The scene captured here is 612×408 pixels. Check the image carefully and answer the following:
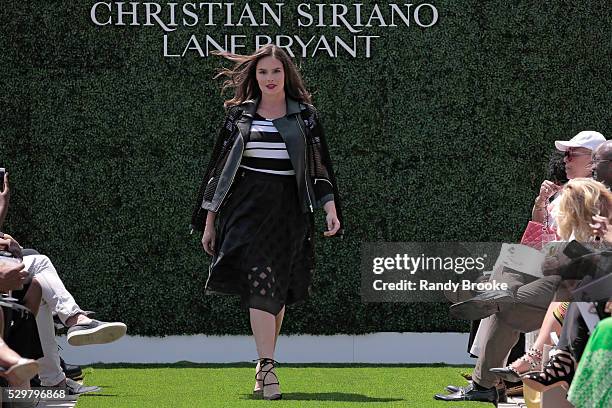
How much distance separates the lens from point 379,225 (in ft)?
28.1

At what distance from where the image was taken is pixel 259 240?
670cm

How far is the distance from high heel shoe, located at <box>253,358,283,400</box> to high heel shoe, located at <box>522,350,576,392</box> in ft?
6.53

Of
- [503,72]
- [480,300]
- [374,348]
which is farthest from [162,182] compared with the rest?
[480,300]

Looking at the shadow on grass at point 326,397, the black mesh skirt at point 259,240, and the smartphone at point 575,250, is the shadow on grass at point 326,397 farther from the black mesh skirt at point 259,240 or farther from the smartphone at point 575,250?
the smartphone at point 575,250

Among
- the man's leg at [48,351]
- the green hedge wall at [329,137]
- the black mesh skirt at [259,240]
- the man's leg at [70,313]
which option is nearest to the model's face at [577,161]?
the black mesh skirt at [259,240]

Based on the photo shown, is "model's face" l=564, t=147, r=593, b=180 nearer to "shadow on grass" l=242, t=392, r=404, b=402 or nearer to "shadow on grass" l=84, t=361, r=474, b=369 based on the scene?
"shadow on grass" l=242, t=392, r=404, b=402

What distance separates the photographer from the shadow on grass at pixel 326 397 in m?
6.58

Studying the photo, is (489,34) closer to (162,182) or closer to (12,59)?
(162,182)

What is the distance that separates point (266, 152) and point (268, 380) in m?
1.08

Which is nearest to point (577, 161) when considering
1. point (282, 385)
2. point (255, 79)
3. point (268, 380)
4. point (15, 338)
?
point (255, 79)

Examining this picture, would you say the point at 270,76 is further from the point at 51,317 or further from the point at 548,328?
the point at 548,328

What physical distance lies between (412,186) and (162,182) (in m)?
1.52

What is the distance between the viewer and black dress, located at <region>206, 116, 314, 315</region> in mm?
6672

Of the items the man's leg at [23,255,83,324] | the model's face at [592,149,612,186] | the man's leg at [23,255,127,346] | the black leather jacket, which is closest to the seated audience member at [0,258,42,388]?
the man's leg at [23,255,127,346]
